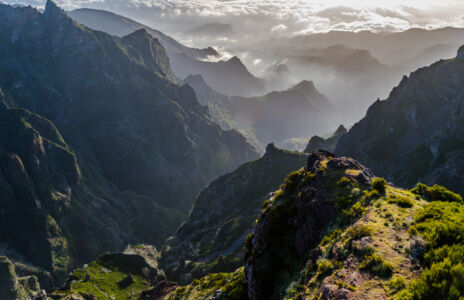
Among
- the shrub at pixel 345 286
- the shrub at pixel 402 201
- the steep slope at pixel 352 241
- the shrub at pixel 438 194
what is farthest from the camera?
the shrub at pixel 438 194

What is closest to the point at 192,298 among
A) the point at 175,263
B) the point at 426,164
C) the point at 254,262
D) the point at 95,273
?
the point at 254,262

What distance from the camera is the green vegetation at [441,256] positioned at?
1373 cm

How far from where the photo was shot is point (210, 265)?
150 metres

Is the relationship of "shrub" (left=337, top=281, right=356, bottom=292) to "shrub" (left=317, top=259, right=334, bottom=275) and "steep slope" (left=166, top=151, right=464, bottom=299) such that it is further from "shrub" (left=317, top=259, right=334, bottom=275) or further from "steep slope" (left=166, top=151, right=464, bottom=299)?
"shrub" (left=317, top=259, right=334, bottom=275)

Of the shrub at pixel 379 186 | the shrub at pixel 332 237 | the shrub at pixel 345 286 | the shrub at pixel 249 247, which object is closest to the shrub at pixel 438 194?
the shrub at pixel 379 186

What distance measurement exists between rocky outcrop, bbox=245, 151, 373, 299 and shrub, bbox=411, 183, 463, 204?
548 cm

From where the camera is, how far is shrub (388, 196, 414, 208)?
88.6ft

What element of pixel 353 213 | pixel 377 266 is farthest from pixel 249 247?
pixel 377 266

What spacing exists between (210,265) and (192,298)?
77.1 m

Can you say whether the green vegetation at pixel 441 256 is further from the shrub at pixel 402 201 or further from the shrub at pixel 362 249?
the shrub at pixel 402 201

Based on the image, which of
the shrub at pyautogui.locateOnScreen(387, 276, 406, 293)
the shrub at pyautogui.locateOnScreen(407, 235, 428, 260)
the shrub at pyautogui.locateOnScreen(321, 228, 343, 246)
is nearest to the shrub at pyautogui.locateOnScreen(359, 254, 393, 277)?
the shrub at pyautogui.locateOnScreen(387, 276, 406, 293)

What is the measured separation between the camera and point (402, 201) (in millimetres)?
27453

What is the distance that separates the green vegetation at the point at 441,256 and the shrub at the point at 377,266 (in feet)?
7.48

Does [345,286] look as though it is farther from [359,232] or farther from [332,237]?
[332,237]
